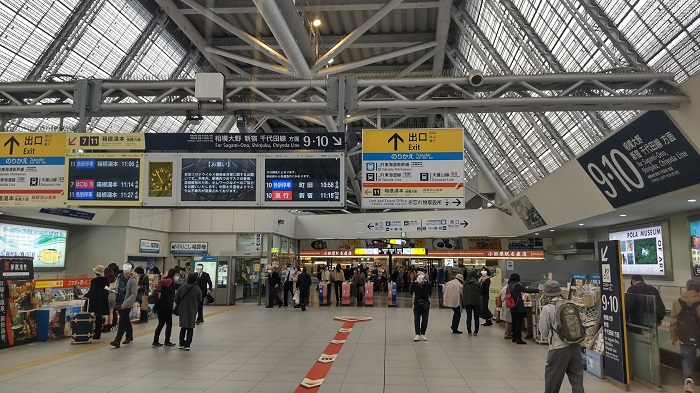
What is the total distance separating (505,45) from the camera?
1584cm

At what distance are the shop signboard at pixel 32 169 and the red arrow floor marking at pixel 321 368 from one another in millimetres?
5375

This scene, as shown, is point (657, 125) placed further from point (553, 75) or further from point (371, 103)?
point (371, 103)

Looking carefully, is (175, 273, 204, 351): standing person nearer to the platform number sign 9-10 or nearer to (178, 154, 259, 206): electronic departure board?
(178, 154, 259, 206): electronic departure board

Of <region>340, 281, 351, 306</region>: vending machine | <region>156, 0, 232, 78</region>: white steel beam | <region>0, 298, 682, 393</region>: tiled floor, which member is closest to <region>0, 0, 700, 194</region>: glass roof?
<region>156, 0, 232, 78</region>: white steel beam

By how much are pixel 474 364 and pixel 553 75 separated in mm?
5360

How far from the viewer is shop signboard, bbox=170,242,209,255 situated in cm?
2258

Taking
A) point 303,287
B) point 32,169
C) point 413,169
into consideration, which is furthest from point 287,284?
point 413,169

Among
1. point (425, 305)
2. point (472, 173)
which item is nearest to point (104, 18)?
point (425, 305)

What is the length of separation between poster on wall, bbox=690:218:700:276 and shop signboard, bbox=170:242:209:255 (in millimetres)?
18525

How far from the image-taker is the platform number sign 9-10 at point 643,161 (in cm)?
912

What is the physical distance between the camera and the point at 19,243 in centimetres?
1584

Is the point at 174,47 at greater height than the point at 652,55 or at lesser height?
greater

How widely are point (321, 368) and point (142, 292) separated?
7306 mm

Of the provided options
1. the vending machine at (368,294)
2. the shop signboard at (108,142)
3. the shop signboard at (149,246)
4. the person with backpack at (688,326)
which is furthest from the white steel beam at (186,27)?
the person with backpack at (688,326)
